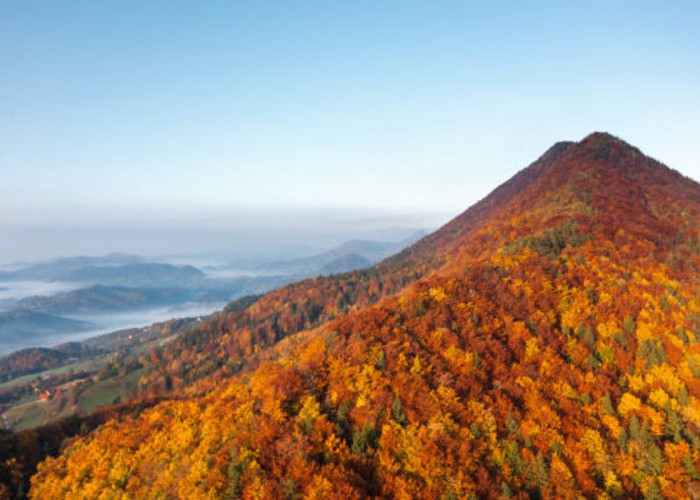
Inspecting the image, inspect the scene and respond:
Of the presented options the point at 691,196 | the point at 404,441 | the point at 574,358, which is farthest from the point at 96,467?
the point at 691,196

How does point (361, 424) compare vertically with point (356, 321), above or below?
below

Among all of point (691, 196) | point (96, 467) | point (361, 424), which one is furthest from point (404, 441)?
point (691, 196)

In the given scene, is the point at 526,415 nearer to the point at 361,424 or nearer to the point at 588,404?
the point at 588,404

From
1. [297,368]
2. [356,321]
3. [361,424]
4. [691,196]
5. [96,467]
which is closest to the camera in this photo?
[361,424]

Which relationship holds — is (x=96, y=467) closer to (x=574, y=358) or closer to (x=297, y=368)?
(x=297, y=368)

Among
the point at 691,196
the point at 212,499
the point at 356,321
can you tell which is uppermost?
the point at 691,196

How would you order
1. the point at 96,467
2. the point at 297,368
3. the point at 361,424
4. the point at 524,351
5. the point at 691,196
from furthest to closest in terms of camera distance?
the point at 691,196 → the point at 524,351 → the point at 297,368 → the point at 96,467 → the point at 361,424

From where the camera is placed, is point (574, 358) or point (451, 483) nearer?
point (451, 483)
